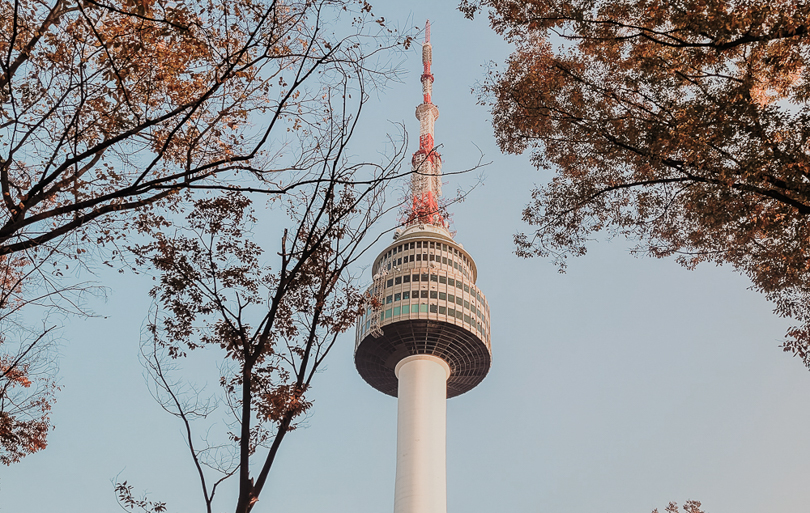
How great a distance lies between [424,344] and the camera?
67.6 metres

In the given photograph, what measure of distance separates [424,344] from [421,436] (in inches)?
347

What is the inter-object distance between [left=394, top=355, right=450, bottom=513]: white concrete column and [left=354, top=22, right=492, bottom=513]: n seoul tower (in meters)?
0.08

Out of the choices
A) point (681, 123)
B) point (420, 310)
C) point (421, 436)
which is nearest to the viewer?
point (681, 123)

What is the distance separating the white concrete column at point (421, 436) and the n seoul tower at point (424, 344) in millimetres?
83

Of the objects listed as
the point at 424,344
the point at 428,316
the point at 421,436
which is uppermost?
the point at 428,316

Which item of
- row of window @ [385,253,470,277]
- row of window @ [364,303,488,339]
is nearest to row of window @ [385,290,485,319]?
row of window @ [364,303,488,339]

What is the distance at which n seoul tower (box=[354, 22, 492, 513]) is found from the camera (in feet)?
202

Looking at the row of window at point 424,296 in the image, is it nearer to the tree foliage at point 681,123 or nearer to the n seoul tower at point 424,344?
the n seoul tower at point 424,344

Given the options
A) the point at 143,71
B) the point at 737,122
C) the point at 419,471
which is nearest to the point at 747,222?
the point at 737,122

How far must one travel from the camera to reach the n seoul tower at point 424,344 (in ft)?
202

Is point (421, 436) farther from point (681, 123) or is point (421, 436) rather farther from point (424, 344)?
point (681, 123)

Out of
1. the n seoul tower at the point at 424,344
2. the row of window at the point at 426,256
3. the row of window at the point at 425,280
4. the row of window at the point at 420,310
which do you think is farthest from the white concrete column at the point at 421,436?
the row of window at the point at 426,256

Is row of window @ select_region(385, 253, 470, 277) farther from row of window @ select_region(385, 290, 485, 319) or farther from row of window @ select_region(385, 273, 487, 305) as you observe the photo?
row of window @ select_region(385, 290, 485, 319)

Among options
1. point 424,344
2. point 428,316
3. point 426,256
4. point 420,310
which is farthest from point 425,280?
point 424,344
